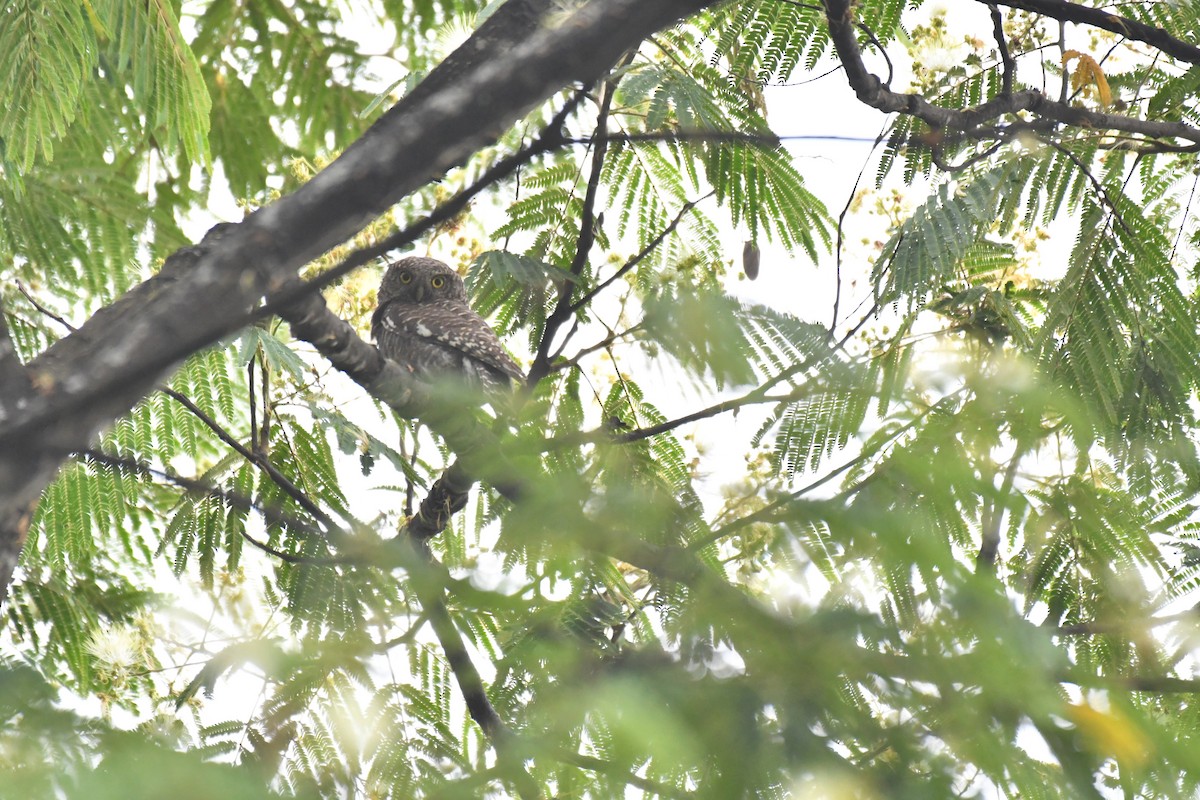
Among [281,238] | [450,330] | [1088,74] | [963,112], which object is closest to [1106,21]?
[1088,74]

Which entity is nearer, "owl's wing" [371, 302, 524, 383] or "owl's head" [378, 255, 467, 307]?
"owl's wing" [371, 302, 524, 383]

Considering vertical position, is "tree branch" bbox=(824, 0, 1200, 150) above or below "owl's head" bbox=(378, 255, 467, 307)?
below

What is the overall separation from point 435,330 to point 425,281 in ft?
2.91

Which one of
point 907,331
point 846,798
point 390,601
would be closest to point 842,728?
point 846,798

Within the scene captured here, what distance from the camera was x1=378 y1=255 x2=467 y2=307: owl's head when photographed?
6.27 m

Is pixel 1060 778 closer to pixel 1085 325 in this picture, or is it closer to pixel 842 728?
pixel 842 728

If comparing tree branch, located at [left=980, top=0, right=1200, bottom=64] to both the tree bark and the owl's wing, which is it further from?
the owl's wing

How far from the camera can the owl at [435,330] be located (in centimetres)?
514

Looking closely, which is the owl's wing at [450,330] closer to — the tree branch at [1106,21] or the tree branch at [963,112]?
the tree branch at [963,112]

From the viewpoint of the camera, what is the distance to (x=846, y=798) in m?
0.87

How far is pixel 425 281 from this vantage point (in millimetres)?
6273

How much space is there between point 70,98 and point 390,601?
81.6 inches

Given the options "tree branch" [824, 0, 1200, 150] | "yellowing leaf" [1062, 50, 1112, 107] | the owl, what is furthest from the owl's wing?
"yellowing leaf" [1062, 50, 1112, 107]

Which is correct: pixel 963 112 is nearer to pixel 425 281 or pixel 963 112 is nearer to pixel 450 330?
pixel 450 330
